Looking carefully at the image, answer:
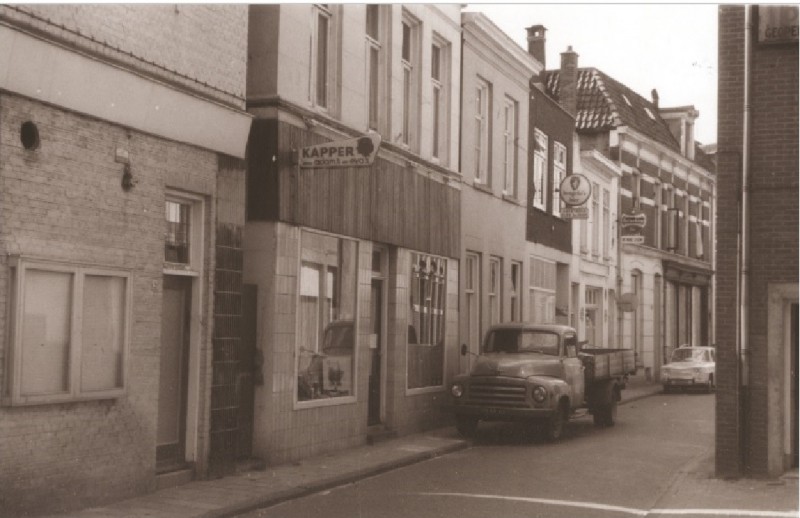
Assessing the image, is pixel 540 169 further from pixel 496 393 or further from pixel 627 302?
pixel 496 393

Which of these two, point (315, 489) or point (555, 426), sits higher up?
point (555, 426)

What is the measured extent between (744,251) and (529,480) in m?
3.89

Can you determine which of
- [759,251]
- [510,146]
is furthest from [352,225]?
[510,146]

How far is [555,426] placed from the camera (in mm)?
17922

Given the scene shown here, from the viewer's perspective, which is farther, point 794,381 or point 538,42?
point 538,42

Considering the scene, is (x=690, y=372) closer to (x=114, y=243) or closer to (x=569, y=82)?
(x=569, y=82)

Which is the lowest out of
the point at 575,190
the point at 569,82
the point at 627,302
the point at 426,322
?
the point at 426,322

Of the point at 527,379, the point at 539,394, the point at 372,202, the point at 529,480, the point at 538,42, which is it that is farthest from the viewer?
the point at 538,42

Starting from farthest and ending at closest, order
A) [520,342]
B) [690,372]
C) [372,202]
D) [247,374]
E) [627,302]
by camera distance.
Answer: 1. [627,302]
2. [690,372]
3. [520,342]
4. [372,202]
5. [247,374]

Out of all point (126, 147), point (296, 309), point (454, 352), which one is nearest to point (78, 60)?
point (126, 147)

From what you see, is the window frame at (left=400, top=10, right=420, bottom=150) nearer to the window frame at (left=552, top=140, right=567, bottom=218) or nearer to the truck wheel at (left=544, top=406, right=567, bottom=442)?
the truck wheel at (left=544, top=406, right=567, bottom=442)

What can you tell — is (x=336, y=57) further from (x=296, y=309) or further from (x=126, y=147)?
(x=126, y=147)

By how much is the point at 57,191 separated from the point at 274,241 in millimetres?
4243

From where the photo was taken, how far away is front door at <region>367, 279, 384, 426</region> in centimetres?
1755
